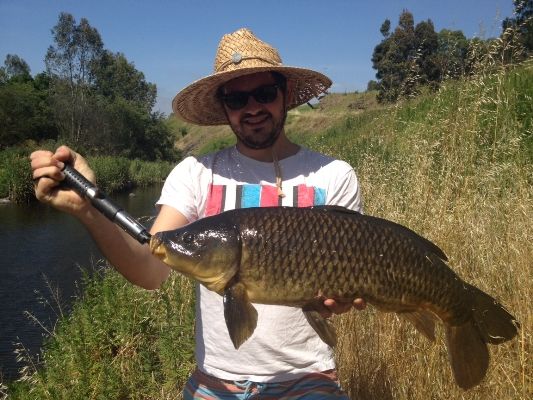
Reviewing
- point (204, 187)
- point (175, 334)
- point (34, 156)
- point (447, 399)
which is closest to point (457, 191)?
point (447, 399)

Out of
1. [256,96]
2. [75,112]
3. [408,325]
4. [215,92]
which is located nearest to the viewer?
[256,96]

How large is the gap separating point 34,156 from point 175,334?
10.5ft

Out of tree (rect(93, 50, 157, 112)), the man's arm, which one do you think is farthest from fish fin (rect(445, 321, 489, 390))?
tree (rect(93, 50, 157, 112))

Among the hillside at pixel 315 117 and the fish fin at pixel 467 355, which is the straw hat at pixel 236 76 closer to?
the fish fin at pixel 467 355

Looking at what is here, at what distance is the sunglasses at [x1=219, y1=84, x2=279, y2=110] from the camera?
8.23ft

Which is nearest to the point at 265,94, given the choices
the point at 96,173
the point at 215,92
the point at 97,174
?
the point at 215,92

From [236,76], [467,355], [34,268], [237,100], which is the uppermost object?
[236,76]

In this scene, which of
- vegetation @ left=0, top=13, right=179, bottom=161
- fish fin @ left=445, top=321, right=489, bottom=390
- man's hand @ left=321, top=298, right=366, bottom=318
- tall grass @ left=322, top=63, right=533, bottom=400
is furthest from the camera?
vegetation @ left=0, top=13, right=179, bottom=161

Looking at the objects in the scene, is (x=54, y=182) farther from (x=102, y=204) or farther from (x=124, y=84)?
(x=124, y=84)

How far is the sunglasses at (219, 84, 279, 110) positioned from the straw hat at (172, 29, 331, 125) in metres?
0.09

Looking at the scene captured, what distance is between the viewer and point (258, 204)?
7.90 feet

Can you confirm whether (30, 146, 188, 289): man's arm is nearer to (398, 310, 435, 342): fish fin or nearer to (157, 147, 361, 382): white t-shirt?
(157, 147, 361, 382): white t-shirt

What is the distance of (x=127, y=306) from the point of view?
6117 millimetres

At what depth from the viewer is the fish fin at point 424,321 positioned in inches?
83.5
